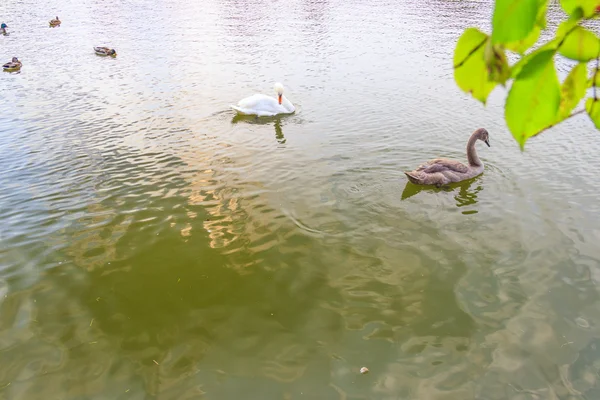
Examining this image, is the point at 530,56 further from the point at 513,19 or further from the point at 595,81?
the point at 595,81

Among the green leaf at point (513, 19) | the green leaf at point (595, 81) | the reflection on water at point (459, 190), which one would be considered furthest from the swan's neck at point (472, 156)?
the green leaf at point (513, 19)

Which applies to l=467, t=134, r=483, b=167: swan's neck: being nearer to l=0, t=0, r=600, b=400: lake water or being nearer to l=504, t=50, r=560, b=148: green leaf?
l=0, t=0, r=600, b=400: lake water

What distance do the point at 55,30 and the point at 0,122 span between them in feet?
65.5

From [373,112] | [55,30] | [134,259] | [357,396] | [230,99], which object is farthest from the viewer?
[55,30]

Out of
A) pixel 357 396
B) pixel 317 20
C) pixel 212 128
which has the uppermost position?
pixel 317 20

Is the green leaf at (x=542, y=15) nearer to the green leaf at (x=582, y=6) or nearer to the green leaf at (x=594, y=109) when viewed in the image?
the green leaf at (x=582, y=6)

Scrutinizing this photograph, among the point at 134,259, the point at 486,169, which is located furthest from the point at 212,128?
the point at 486,169

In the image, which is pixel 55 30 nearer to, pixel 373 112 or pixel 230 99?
pixel 230 99

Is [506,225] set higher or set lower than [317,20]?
lower

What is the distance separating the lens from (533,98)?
2.12 feet

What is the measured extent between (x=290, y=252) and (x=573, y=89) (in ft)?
23.0

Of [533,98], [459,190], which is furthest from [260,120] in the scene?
[533,98]

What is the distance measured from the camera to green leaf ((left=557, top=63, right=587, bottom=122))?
0.73m

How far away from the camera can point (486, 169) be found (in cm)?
1069
